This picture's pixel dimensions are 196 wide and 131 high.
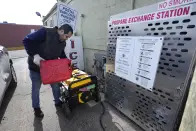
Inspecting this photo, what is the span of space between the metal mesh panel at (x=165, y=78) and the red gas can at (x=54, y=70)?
0.94 metres

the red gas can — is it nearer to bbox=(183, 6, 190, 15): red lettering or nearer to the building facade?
bbox=(183, 6, 190, 15): red lettering

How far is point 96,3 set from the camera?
349cm

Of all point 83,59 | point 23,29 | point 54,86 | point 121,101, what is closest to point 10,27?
point 23,29

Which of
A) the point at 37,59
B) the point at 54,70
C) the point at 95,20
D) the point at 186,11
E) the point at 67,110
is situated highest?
the point at 95,20

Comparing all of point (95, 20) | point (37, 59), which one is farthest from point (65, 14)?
point (37, 59)

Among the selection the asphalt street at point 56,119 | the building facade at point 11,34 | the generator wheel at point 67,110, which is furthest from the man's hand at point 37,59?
the building facade at point 11,34

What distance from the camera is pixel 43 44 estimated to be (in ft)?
6.02

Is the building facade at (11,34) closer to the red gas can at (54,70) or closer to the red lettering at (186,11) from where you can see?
the red gas can at (54,70)

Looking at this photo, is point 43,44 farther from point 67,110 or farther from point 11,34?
Result: point 11,34

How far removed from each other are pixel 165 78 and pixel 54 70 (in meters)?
1.52

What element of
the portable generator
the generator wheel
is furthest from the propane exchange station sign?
the generator wheel

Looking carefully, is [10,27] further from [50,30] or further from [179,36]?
[179,36]

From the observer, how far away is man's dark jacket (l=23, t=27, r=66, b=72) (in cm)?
174

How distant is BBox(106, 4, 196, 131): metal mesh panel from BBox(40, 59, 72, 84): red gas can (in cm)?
94
